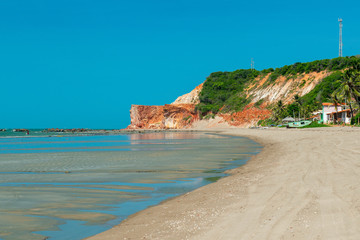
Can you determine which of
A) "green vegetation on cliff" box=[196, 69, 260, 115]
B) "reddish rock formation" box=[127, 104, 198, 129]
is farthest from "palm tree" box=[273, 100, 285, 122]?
"reddish rock formation" box=[127, 104, 198, 129]

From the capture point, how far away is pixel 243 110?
367 feet

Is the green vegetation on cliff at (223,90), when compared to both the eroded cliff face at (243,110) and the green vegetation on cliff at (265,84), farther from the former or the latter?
the eroded cliff face at (243,110)

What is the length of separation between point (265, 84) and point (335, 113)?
4462 cm


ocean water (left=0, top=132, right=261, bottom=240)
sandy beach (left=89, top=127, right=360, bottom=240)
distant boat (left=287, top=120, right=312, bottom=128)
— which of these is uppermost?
distant boat (left=287, top=120, right=312, bottom=128)

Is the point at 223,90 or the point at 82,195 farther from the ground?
the point at 223,90

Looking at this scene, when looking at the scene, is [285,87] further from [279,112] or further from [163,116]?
[163,116]

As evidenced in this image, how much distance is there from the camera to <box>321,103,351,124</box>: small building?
6850 centimetres

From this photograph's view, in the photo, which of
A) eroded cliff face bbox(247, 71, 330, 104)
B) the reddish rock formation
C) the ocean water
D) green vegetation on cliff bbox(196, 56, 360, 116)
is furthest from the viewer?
the reddish rock formation

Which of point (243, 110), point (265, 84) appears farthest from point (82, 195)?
point (265, 84)

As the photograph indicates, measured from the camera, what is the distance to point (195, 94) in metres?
150

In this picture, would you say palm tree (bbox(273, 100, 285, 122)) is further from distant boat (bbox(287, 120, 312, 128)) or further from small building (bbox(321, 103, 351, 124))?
distant boat (bbox(287, 120, 312, 128))

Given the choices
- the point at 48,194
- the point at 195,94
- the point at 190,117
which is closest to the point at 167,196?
the point at 48,194

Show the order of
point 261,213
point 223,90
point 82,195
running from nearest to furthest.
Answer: point 261,213 → point 82,195 → point 223,90

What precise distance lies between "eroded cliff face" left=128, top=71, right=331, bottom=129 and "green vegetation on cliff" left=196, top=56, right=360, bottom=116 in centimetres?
243
